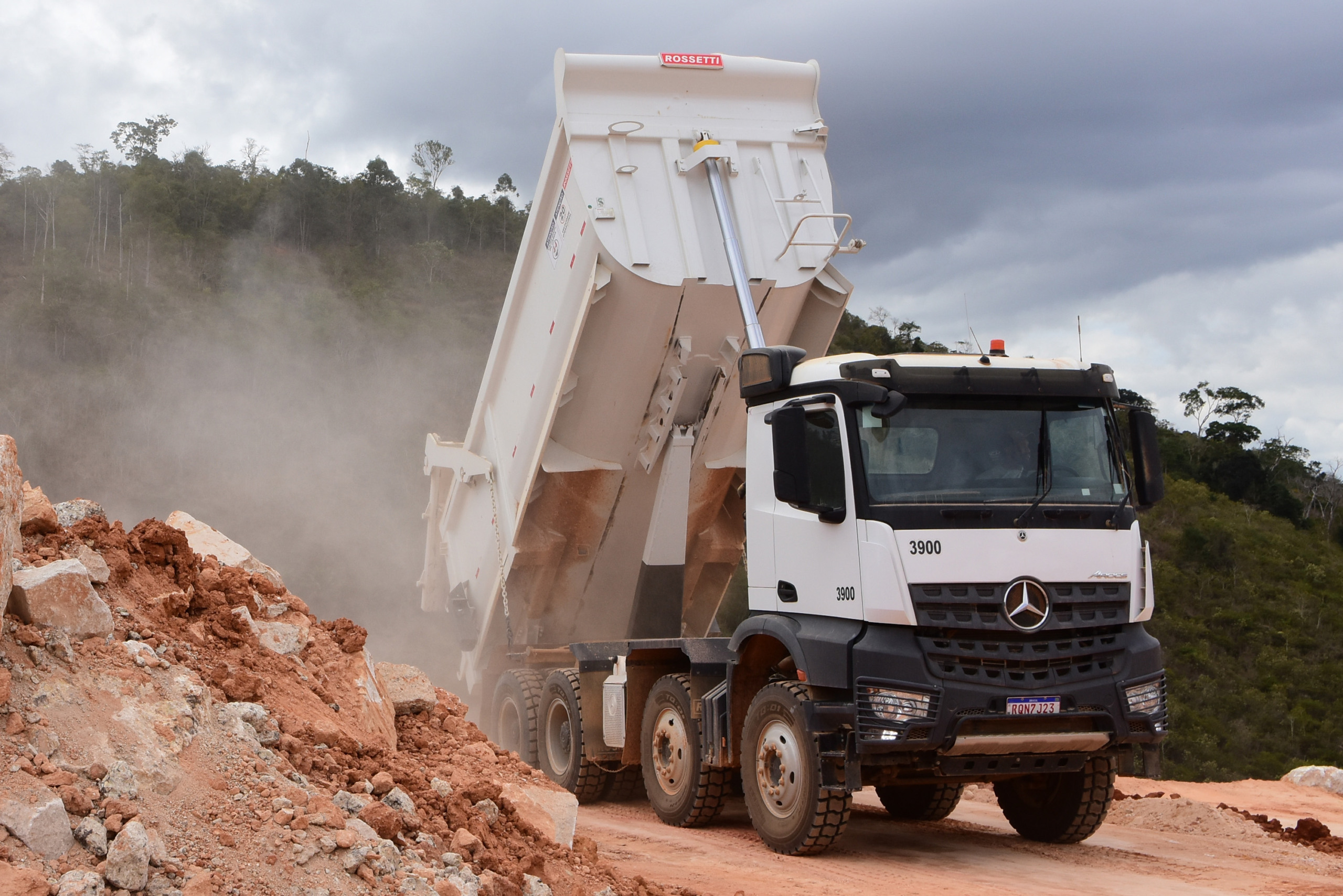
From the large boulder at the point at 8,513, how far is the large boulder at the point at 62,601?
0.12 m

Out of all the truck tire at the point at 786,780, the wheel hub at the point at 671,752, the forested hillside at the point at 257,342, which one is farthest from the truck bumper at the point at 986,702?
the forested hillside at the point at 257,342

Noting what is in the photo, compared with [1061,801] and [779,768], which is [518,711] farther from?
[1061,801]

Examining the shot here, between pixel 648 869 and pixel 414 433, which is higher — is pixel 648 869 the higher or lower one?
the lower one

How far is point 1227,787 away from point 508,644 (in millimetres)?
6303

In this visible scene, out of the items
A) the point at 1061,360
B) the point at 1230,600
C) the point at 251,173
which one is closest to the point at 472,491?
the point at 1061,360

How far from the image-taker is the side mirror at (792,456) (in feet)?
21.5

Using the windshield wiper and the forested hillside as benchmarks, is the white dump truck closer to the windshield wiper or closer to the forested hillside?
the windshield wiper

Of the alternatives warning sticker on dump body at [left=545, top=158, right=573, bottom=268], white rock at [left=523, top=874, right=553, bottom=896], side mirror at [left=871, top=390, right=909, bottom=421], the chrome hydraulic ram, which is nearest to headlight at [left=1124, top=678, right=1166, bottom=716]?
side mirror at [left=871, top=390, right=909, bottom=421]

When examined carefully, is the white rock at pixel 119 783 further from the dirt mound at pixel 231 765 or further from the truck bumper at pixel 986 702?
the truck bumper at pixel 986 702

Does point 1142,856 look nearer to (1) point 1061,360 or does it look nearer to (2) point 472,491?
(1) point 1061,360

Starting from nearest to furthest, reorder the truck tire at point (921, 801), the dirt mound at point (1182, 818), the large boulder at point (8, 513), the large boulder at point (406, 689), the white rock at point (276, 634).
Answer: the large boulder at point (8, 513) < the white rock at point (276, 634) < the large boulder at point (406, 689) < the dirt mound at point (1182, 818) < the truck tire at point (921, 801)

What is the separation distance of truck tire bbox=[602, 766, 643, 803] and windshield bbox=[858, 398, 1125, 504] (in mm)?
3577

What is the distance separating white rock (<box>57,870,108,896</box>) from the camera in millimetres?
3721

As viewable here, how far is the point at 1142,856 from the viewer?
23.9 ft
